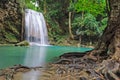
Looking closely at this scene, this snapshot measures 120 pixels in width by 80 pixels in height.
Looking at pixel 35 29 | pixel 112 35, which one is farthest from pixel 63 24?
pixel 112 35

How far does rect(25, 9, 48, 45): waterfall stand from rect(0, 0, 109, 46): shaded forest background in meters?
0.97

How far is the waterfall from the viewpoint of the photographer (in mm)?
30281

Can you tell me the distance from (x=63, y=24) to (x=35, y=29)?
616 centimetres

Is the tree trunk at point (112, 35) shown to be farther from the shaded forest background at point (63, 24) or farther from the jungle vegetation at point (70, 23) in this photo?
the jungle vegetation at point (70, 23)

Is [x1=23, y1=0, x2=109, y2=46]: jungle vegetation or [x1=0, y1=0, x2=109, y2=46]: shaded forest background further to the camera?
[x1=23, y1=0, x2=109, y2=46]: jungle vegetation

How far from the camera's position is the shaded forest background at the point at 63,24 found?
2798 cm

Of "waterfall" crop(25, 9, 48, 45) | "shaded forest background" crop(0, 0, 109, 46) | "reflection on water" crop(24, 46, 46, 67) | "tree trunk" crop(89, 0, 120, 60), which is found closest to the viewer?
"tree trunk" crop(89, 0, 120, 60)

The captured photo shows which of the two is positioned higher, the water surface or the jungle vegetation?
the jungle vegetation

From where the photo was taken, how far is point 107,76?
20.4 ft

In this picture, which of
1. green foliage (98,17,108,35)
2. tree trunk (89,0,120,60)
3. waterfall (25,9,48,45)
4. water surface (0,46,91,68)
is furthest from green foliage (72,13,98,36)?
tree trunk (89,0,120,60)

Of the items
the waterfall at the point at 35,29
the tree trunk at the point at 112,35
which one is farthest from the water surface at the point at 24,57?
the waterfall at the point at 35,29

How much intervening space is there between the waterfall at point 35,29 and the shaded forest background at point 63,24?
3.19 feet

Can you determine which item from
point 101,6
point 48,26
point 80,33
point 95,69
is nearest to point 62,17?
point 48,26

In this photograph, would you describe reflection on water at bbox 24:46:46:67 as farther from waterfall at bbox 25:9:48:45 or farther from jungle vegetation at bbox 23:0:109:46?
jungle vegetation at bbox 23:0:109:46
